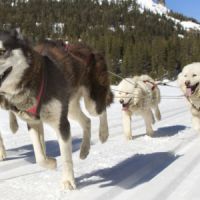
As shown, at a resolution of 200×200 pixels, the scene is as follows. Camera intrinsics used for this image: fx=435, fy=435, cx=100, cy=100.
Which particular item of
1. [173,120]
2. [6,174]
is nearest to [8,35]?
[6,174]

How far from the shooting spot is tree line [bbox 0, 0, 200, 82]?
64.1 meters

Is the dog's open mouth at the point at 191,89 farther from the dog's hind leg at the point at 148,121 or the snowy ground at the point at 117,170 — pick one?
the dog's hind leg at the point at 148,121

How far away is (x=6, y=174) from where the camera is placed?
14.3 ft

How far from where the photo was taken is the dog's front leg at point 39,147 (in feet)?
12.6

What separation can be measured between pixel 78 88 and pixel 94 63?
1.28 feet

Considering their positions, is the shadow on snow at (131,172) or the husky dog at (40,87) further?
the shadow on snow at (131,172)

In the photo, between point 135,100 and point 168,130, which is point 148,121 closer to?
point 135,100

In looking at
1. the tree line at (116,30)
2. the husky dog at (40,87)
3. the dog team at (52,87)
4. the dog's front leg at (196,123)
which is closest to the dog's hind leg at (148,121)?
the dog's front leg at (196,123)

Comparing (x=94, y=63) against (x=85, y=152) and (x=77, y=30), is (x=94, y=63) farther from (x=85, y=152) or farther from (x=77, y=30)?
(x=77, y=30)

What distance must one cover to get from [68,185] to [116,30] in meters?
93.3

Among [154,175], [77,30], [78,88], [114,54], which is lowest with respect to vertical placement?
[154,175]

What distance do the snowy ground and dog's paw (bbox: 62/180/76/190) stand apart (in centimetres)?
5

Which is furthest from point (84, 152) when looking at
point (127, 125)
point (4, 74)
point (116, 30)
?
point (116, 30)

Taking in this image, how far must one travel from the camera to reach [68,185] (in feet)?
11.9
